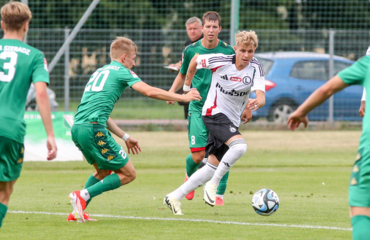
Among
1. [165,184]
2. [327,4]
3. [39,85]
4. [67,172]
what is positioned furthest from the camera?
[327,4]

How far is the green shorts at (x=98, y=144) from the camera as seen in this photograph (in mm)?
6508

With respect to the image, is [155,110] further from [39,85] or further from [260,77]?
[39,85]

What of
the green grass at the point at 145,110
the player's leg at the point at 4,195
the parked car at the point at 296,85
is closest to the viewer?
the player's leg at the point at 4,195

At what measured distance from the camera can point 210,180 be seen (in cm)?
741

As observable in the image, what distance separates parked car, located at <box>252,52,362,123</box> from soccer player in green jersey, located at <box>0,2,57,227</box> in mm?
12378

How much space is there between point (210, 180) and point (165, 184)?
2554 mm

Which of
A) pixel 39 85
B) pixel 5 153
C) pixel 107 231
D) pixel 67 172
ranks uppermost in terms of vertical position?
pixel 39 85

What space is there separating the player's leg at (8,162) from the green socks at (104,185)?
70.6 inches

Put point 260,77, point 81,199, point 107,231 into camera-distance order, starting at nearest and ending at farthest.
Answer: point 107,231, point 81,199, point 260,77

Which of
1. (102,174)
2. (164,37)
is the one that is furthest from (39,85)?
(164,37)

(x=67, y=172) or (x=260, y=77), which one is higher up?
(x=260, y=77)

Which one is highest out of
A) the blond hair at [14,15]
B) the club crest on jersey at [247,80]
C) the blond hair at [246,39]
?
the blond hair at [14,15]

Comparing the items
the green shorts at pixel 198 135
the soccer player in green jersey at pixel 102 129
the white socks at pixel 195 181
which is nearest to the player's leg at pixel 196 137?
the green shorts at pixel 198 135

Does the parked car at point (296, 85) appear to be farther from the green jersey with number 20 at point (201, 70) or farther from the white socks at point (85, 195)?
the white socks at point (85, 195)
